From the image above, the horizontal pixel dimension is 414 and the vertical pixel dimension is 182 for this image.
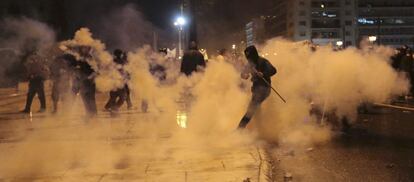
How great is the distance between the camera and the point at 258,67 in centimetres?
984

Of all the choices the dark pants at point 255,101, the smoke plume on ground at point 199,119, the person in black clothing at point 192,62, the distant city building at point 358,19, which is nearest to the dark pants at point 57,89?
the smoke plume on ground at point 199,119

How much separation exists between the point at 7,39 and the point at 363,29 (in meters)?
145

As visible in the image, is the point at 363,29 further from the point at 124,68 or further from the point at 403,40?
the point at 124,68

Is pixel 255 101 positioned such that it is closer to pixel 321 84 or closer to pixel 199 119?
pixel 199 119

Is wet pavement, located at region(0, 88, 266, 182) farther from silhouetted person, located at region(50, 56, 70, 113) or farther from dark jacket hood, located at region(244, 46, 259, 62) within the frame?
silhouetted person, located at region(50, 56, 70, 113)

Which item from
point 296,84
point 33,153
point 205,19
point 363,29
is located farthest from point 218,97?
point 363,29

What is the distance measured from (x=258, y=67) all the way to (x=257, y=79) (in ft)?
0.69

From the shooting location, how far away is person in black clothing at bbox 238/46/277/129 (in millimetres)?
9820

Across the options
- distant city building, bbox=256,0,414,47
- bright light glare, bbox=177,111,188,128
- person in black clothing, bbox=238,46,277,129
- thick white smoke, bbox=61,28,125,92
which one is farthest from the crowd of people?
distant city building, bbox=256,0,414,47

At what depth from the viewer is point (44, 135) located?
1075 centimetres

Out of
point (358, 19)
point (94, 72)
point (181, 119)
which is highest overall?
point (358, 19)

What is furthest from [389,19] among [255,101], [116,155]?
[116,155]

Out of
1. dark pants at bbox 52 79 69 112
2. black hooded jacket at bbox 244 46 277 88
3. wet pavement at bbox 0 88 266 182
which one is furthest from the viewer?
dark pants at bbox 52 79 69 112

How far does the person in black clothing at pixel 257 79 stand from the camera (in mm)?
9820
